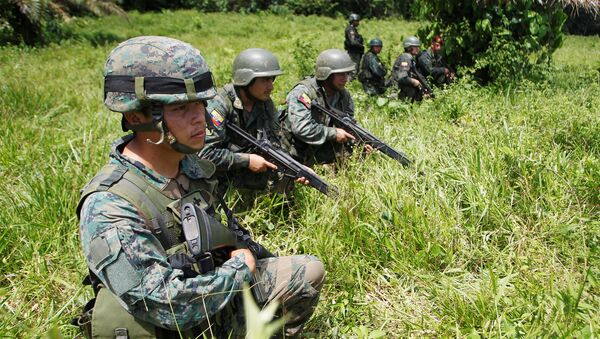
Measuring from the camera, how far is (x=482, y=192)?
3.21 meters

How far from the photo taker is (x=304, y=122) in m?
4.30

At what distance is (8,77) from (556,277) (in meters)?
8.51

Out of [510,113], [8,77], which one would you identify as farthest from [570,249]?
[8,77]

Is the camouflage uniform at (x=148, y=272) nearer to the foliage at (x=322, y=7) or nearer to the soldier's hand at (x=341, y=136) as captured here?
the soldier's hand at (x=341, y=136)

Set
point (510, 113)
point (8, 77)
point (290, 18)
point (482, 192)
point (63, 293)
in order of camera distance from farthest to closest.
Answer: point (290, 18) < point (8, 77) < point (510, 113) < point (482, 192) < point (63, 293)

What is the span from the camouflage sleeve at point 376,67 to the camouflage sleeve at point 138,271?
7061mm

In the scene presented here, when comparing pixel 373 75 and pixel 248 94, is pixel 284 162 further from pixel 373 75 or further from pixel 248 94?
pixel 373 75

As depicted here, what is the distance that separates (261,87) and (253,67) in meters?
0.17

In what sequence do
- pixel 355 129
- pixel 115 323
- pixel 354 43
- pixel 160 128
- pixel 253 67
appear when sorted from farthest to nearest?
pixel 354 43 < pixel 355 129 < pixel 253 67 < pixel 160 128 < pixel 115 323

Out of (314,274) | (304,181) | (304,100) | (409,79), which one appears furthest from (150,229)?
(409,79)

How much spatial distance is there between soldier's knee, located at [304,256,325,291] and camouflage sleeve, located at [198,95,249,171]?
1.37 metres

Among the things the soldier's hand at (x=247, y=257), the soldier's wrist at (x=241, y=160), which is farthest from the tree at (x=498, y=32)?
the soldier's hand at (x=247, y=257)

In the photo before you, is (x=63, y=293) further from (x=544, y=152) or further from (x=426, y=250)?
(x=544, y=152)

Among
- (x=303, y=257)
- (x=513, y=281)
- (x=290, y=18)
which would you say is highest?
(x=303, y=257)
